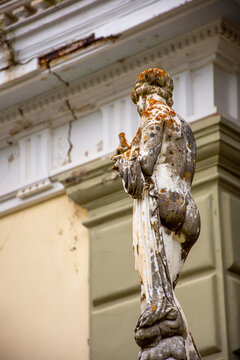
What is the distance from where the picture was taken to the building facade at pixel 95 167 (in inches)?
378

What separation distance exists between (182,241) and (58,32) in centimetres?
471

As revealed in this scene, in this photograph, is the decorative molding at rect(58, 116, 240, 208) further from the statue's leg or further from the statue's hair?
the statue's leg

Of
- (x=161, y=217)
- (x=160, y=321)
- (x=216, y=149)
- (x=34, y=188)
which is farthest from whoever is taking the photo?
(x=34, y=188)

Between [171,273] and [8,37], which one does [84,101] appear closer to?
[8,37]

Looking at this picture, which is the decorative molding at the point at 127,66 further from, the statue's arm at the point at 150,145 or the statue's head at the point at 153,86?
the statue's arm at the point at 150,145

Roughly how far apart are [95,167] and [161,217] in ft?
13.5

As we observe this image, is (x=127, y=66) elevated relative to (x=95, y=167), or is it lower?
elevated

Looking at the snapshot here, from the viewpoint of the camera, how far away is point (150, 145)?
253 inches

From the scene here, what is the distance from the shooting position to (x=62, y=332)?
10.3 metres

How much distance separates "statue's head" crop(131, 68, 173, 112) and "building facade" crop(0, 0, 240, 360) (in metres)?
2.79

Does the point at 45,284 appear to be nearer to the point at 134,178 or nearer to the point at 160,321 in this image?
the point at 134,178

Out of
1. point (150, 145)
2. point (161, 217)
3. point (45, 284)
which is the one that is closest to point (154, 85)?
point (150, 145)

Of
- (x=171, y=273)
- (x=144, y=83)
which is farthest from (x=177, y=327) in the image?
(x=144, y=83)

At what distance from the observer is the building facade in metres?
9.61
